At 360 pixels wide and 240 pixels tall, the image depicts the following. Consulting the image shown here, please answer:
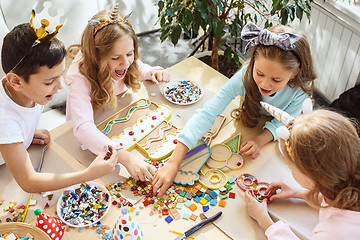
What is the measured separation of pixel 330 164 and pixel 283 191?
11.4 inches

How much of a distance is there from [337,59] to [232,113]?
4.05 ft

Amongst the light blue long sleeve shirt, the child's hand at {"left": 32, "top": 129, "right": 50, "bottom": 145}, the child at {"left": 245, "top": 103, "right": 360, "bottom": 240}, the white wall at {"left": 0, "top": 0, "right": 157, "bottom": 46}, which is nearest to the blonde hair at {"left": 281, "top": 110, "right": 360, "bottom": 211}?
the child at {"left": 245, "top": 103, "right": 360, "bottom": 240}

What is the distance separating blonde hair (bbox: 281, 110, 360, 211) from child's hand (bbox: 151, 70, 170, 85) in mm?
828

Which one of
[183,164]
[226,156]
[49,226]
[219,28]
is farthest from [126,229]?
[219,28]

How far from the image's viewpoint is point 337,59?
2324 mm

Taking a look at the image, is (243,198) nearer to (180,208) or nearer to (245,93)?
(180,208)

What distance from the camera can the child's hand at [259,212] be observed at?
3.52ft

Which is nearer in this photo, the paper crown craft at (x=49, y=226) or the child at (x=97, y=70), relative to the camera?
the paper crown craft at (x=49, y=226)

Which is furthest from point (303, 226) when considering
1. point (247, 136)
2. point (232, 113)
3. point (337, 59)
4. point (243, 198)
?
point (337, 59)

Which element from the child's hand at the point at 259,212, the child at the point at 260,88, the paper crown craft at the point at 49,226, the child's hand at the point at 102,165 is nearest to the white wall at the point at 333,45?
→ the child at the point at 260,88

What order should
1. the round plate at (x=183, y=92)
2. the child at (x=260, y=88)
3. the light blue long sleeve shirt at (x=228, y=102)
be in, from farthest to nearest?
the round plate at (x=183, y=92)
the light blue long sleeve shirt at (x=228, y=102)
the child at (x=260, y=88)

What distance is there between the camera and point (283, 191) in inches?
45.6

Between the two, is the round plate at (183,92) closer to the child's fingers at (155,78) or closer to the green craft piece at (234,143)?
the child's fingers at (155,78)

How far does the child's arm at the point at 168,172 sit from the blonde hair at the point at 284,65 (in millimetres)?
335
